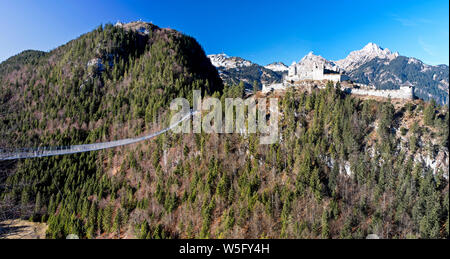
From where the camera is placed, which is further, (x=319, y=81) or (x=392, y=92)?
(x=319, y=81)

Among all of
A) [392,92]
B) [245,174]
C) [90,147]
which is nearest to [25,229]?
[90,147]

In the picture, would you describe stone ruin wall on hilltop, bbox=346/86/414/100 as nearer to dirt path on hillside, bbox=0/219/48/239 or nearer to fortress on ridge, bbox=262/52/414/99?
fortress on ridge, bbox=262/52/414/99

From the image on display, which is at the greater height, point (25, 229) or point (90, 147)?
point (90, 147)

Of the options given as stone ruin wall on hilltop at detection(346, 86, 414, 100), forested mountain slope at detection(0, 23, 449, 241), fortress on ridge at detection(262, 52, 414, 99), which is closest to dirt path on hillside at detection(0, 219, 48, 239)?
forested mountain slope at detection(0, 23, 449, 241)

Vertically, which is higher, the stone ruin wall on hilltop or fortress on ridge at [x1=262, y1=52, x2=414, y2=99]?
fortress on ridge at [x1=262, y1=52, x2=414, y2=99]

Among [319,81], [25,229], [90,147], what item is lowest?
[25,229]

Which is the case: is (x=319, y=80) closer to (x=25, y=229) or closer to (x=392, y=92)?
(x=392, y=92)

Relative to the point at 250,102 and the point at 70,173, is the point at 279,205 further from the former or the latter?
the point at 70,173

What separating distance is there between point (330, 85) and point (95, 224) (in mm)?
69340

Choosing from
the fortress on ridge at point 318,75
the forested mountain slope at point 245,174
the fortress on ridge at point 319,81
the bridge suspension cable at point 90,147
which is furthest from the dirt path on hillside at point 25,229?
the fortress on ridge at point 318,75

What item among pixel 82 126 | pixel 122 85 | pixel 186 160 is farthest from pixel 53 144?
pixel 186 160

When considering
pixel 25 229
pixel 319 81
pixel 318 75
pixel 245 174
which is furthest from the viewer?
pixel 318 75

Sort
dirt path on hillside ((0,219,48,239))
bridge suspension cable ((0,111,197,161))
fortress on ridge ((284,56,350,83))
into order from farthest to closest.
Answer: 1. fortress on ridge ((284,56,350,83))
2. bridge suspension cable ((0,111,197,161))
3. dirt path on hillside ((0,219,48,239))

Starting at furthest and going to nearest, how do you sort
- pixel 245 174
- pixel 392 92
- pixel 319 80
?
1. pixel 319 80
2. pixel 392 92
3. pixel 245 174
